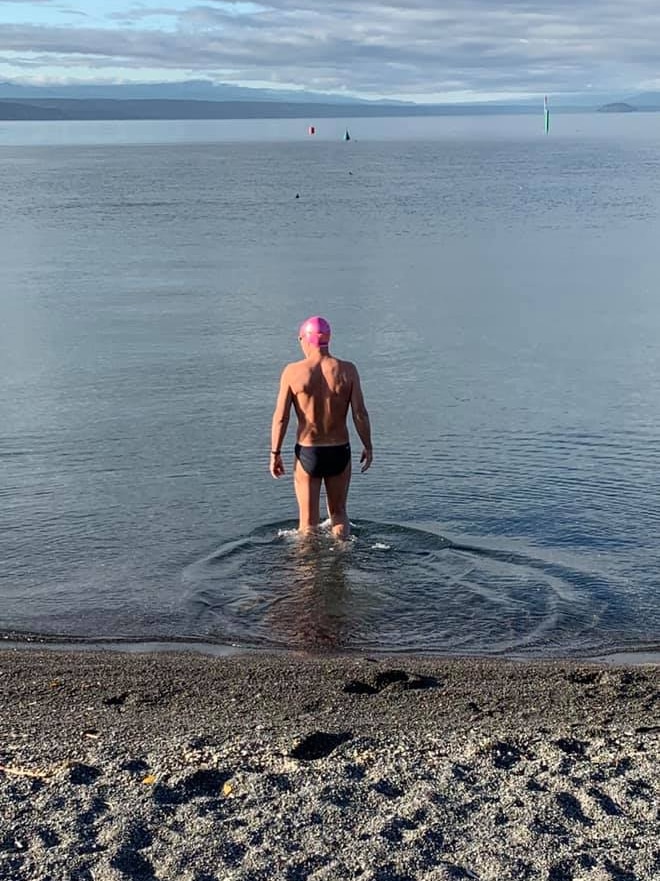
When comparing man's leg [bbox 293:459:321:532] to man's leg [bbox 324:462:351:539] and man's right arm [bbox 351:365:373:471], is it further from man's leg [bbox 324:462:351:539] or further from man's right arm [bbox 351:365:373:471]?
man's right arm [bbox 351:365:373:471]

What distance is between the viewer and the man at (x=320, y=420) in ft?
30.7

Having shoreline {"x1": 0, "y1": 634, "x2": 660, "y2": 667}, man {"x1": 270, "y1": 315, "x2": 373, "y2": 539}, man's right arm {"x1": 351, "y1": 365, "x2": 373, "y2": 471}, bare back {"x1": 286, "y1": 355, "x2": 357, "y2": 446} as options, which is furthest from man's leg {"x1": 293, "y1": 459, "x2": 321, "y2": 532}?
shoreline {"x1": 0, "y1": 634, "x2": 660, "y2": 667}

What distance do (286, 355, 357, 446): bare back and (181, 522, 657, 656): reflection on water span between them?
88 cm

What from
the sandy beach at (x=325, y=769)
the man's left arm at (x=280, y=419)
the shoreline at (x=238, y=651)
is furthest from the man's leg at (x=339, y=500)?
the sandy beach at (x=325, y=769)

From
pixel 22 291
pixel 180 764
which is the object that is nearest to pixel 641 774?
pixel 180 764

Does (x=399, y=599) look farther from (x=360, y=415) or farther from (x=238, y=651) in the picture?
(x=360, y=415)

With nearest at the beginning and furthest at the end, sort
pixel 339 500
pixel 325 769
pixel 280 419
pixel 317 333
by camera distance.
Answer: pixel 325 769 < pixel 317 333 < pixel 280 419 < pixel 339 500

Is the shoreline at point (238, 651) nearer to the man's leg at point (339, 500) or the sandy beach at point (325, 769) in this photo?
the sandy beach at point (325, 769)

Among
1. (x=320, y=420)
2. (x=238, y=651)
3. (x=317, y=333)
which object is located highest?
(x=317, y=333)

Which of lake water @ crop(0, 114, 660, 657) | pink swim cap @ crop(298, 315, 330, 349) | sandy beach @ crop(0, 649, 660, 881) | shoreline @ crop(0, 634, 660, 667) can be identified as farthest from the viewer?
pink swim cap @ crop(298, 315, 330, 349)

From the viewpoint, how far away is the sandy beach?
4.68 metres

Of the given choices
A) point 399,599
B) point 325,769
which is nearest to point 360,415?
point 399,599

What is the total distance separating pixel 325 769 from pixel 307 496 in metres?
4.29

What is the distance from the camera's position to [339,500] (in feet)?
31.5
